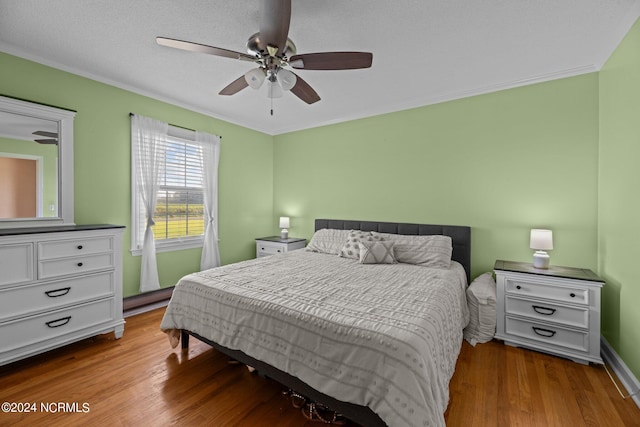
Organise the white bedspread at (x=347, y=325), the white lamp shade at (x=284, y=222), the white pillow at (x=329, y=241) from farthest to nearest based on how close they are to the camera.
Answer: the white lamp shade at (x=284, y=222), the white pillow at (x=329, y=241), the white bedspread at (x=347, y=325)

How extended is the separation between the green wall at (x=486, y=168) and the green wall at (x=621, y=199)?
0.55 feet

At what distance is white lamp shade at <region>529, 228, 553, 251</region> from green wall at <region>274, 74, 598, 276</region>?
0.93 ft

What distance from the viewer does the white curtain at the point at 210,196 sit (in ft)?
12.4

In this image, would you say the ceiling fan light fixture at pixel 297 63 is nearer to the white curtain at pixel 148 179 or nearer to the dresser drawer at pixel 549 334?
the white curtain at pixel 148 179

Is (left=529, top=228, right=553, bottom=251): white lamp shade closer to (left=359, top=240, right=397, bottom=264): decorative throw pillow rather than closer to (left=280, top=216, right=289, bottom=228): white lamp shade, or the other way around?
→ (left=359, top=240, right=397, bottom=264): decorative throw pillow

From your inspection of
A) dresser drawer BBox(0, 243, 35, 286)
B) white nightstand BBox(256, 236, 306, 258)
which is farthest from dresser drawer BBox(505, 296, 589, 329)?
dresser drawer BBox(0, 243, 35, 286)

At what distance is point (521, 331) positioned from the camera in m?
2.41

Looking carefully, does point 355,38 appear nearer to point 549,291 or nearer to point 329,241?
point 329,241

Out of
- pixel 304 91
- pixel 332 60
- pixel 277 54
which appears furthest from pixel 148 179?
pixel 332 60

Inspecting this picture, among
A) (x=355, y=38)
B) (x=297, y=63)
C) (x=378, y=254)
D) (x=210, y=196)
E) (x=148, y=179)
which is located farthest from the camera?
(x=210, y=196)

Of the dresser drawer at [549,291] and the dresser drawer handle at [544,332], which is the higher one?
the dresser drawer at [549,291]

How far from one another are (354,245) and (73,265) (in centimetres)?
268

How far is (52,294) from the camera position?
85.9 inches

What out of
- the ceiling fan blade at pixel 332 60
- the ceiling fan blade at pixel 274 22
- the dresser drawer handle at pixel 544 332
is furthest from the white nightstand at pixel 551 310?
the ceiling fan blade at pixel 274 22
